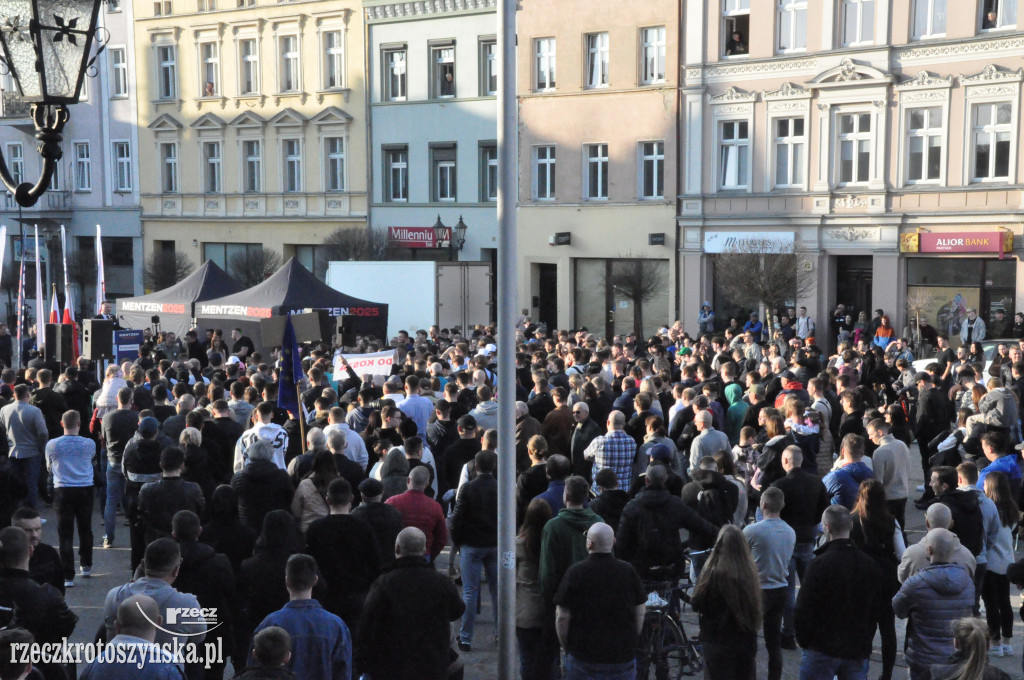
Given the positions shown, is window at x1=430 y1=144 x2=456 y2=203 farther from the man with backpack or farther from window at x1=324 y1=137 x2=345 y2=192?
the man with backpack

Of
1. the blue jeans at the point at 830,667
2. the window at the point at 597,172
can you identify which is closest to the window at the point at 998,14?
the window at the point at 597,172

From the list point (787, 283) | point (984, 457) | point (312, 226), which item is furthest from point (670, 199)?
point (984, 457)

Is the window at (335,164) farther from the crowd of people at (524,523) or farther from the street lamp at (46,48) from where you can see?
the street lamp at (46,48)

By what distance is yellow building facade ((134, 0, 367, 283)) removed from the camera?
35.7m

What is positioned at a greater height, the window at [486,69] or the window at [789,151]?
the window at [486,69]

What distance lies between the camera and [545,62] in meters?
31.9

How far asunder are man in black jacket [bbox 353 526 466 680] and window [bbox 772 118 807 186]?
23.3 meters

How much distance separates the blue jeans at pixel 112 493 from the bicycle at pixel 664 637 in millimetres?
6062

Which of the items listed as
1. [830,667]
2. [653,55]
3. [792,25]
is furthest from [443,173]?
[830,667]

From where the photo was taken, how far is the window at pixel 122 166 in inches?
1619

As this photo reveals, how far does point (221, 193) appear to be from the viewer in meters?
38.6

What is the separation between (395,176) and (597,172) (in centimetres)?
722

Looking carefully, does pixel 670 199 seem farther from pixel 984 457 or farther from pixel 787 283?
pixel 984 457

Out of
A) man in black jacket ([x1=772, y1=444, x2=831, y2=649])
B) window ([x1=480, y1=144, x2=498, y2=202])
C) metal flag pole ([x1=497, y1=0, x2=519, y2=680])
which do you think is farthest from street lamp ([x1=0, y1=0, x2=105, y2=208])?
window ([x1=480, y1=144, x2=498, y2=202])
